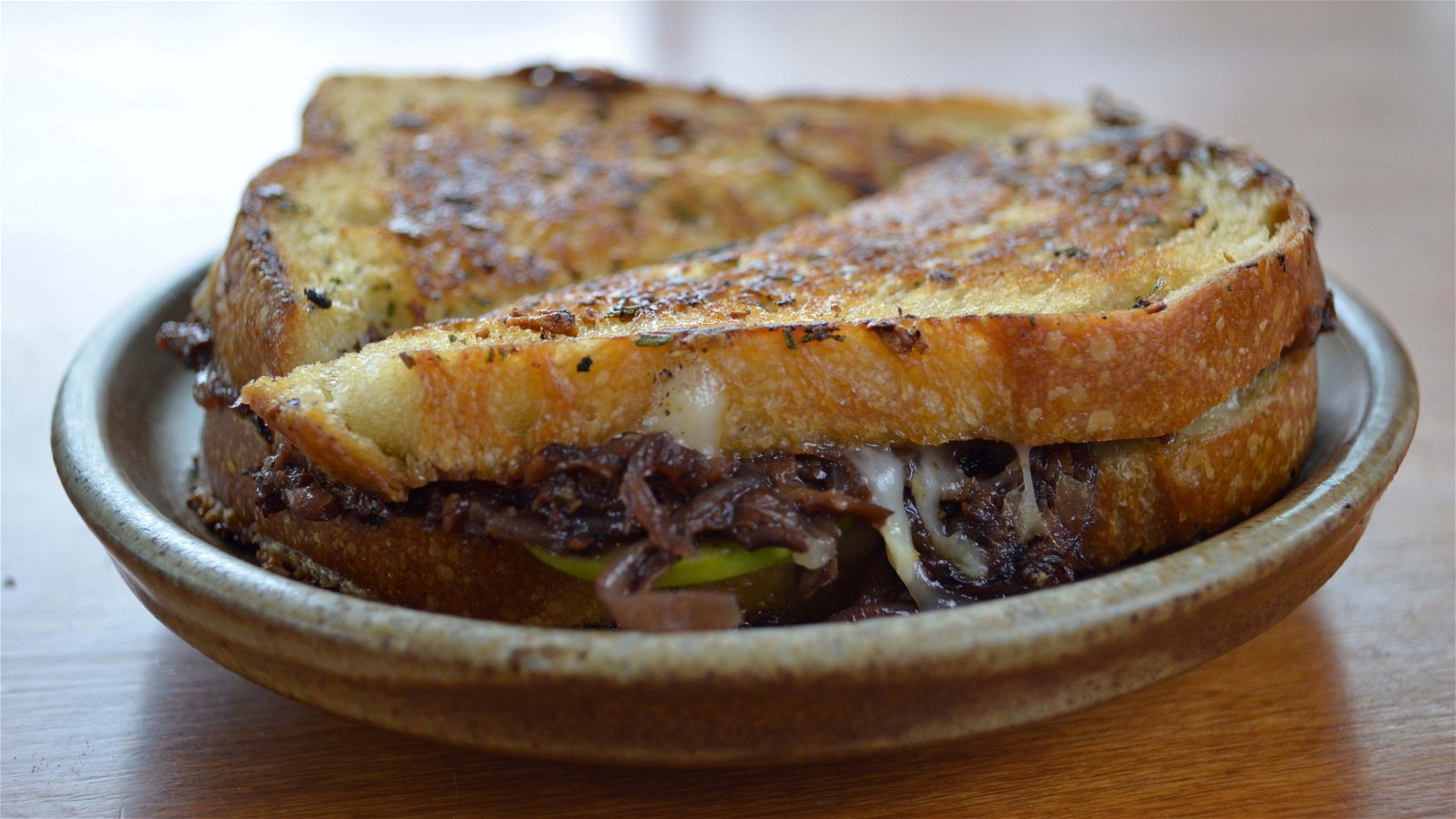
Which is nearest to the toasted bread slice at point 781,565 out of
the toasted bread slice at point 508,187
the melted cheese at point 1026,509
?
the melted cheese at point 1026,509

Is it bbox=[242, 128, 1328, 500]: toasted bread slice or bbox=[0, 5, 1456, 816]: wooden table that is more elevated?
bbox=[242, 128, 1328, 500]: toasted bread slice

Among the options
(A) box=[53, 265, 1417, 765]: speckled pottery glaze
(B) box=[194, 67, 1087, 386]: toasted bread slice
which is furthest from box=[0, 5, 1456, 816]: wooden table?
(B) box=[194, 67, 1087, 386]: toasted bread slice

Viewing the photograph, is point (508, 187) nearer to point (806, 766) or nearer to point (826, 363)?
point (826, 363)

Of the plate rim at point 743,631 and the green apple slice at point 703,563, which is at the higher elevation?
the plate rim at point 743,631

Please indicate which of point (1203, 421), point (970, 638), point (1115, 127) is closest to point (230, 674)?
point (970, 638)

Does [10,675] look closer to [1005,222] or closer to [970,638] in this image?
[970,638]

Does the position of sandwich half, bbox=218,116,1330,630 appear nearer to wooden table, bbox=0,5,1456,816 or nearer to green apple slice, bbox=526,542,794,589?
green apple slice, bbox=526,542,794,589

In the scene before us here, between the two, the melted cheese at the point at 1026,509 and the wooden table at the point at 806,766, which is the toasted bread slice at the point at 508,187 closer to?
the wooden table at the point at 806,766
